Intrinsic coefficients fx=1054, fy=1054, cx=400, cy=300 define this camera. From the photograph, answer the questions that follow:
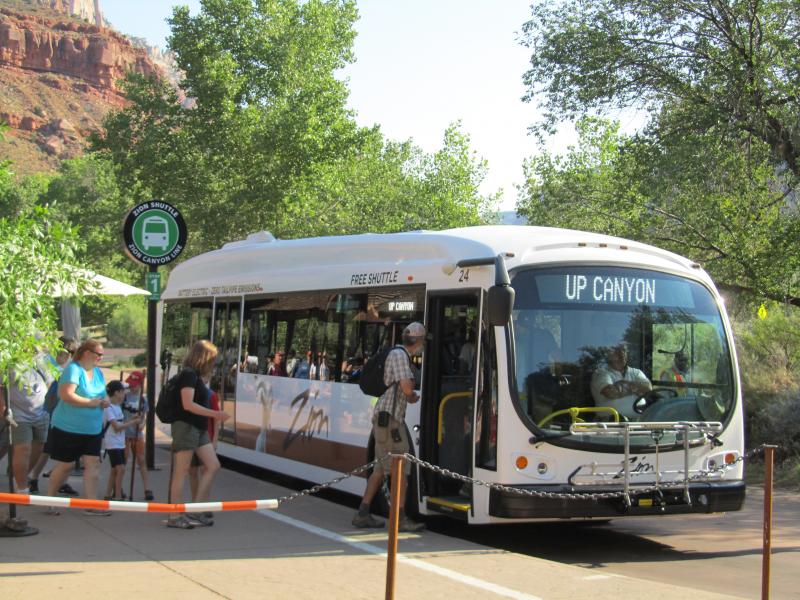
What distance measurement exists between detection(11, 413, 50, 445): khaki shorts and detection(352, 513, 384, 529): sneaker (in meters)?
3.24

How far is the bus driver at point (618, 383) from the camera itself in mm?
9432

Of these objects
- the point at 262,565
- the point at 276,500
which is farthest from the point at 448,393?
the point at 262,565

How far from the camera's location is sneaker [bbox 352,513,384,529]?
32.9 ft

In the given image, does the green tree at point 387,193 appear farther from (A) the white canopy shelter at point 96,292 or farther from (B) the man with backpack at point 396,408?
(B) the man with backpack at point 396,408

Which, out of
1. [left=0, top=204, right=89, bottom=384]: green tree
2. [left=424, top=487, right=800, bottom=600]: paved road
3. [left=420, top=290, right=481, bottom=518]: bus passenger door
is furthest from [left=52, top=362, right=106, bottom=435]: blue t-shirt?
[left=424, top=487, right=800, bottom=600]: paved road

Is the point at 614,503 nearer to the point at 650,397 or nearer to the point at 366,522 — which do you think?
the point at 650,397

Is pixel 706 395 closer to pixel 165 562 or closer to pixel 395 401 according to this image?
pixel 395 401

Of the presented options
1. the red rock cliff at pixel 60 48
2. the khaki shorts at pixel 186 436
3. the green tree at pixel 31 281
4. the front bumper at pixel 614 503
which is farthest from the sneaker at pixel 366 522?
the red rock cliff at pixel 60 48

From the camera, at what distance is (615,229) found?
24.6 m

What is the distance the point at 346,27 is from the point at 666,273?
30519 millimetres

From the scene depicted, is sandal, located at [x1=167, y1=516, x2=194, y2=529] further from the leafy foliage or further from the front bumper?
the leafy foliage

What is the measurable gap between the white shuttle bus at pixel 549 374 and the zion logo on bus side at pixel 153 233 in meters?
2.92

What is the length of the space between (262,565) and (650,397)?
Result: 152 inches

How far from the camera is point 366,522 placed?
1005 cm
